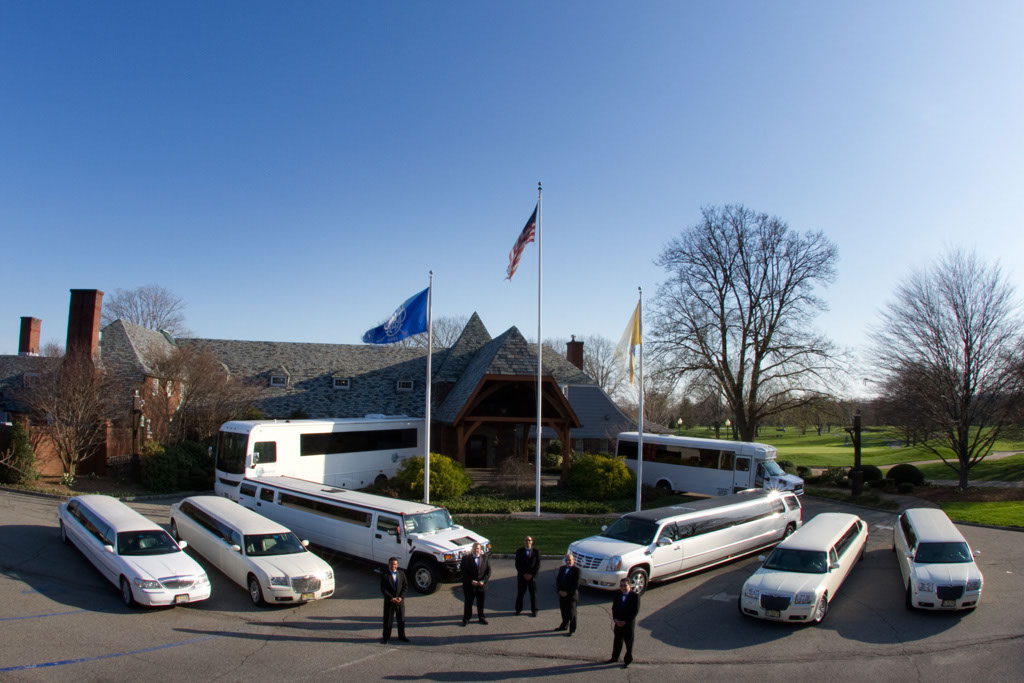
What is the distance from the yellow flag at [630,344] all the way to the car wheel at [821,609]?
9.72 meters

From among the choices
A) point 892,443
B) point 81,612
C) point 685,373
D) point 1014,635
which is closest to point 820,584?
point 1014,635

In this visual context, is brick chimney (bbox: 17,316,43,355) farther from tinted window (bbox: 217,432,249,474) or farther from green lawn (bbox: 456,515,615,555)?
green lawn (bbox: 456,515,615,555)

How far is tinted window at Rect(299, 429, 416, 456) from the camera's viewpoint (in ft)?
79.9

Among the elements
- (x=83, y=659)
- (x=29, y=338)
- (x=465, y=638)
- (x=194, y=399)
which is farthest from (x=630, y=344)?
(x=29, y=338)

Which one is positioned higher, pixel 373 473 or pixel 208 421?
pixel 208 421

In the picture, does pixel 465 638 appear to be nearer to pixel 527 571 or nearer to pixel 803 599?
pixel 527 571

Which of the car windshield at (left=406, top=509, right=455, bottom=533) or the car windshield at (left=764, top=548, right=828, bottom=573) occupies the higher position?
the car windshield at (left=406, top=509, right=455, bottom=533)

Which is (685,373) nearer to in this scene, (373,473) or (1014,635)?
(373,473)

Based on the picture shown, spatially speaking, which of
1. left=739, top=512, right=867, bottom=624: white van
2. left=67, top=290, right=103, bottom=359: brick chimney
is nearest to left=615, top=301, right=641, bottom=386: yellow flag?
left=739, top=512, right=867, bottom=624: white van

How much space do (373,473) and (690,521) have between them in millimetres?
15282

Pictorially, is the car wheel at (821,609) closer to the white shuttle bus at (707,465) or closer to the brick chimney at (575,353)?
the white shuttle bus at (707,465)

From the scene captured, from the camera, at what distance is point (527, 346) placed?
29.0m

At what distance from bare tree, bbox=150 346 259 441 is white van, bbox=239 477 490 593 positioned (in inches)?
527

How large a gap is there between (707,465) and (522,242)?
42.6 feet
